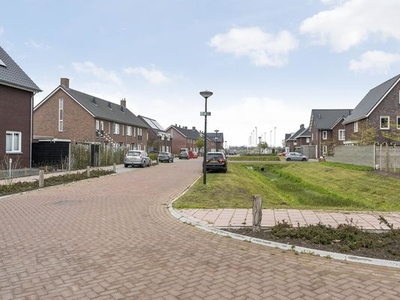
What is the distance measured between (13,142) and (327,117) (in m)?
53.7

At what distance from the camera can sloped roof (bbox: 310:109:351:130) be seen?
6122cm

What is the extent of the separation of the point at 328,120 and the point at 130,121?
113 feet

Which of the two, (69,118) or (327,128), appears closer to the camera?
(69,118)

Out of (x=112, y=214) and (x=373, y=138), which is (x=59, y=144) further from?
(x=373, y=138)

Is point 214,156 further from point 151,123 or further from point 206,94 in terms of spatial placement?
point 151,123

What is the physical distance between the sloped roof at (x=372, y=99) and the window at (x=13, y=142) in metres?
35.1

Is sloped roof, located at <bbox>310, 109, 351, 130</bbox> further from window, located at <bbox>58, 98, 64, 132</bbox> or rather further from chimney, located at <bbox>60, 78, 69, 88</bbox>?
window, located at <bbox>58, 98, 64, 132</bbox>

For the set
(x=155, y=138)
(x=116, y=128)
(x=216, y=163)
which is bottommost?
(x=216, y=163)

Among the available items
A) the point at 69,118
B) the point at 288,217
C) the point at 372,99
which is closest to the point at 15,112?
the point at 288,217

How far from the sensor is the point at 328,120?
204 ft

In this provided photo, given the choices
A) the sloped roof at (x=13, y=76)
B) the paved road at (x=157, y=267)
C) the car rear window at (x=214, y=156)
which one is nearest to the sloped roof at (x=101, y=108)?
the sloped roof at (x=13, y=76)

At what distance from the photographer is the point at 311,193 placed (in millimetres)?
20344

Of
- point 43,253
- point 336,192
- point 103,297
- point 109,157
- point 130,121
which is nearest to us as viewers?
point 103,297

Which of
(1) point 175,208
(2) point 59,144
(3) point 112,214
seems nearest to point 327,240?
(1) point 175,208
